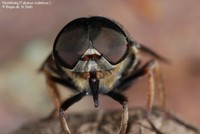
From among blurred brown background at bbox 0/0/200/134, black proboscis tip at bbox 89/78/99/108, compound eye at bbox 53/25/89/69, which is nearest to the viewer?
compound eye at bbox 53/25/89/69

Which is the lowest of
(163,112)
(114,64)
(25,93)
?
(25,93)

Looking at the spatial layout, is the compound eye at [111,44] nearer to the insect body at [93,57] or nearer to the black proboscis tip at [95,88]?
the insect body at [93,57]

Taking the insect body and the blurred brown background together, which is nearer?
the insect body

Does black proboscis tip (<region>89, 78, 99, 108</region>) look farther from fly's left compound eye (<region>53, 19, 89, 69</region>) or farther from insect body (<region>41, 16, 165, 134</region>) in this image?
fly's left compound eye (<region>53, 19, 89, 69</region>)

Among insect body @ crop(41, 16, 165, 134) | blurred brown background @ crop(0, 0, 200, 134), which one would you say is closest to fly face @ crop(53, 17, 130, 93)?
insect body @ crop(41, 16, 165, 134)

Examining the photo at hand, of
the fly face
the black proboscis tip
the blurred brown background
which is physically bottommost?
the blurred brown background

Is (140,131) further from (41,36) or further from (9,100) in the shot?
(41,36)

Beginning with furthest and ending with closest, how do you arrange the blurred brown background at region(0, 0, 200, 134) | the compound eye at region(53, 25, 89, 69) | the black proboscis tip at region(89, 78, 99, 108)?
the blurred brown background at region(0, 0, 200, 134)
the black proboscis tip at region(89, 78, 99, 108)
the compound eye at region(53, 25, 89, 69)

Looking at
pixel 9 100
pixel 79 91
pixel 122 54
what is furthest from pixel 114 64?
pixel 9 100

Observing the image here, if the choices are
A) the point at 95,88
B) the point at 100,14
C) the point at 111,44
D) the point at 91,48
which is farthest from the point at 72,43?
the point at 100,14
